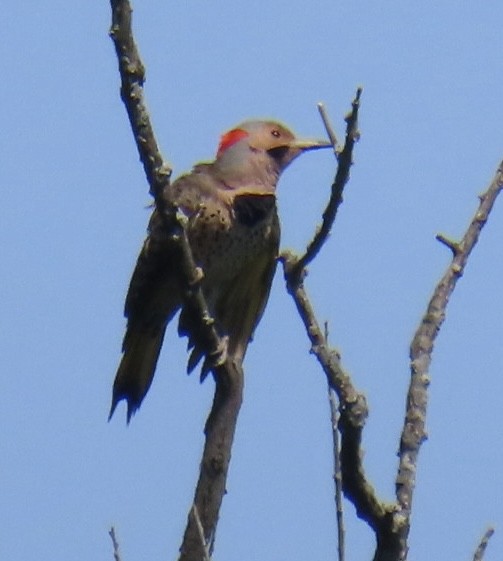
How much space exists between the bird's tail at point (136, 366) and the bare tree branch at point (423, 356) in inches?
97.1

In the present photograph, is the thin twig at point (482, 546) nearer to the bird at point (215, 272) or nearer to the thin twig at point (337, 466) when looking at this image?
the thin twig at point (337, 466)

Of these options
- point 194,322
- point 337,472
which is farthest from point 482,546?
point 194,322

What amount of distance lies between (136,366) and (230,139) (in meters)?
1.34

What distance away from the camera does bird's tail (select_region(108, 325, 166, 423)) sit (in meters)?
6.30

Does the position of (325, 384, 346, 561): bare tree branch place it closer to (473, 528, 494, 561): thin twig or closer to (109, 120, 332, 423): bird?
(473, 528, 494, 561): thin twig

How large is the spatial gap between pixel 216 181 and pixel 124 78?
269 cm

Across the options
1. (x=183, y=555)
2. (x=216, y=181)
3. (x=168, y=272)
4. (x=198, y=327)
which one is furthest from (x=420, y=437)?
(x=216, y=181)

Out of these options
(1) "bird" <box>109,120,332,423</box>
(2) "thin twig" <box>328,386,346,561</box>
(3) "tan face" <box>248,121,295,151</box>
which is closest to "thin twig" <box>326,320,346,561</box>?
(2) "thin twig" <box>328,386,346,561</box>

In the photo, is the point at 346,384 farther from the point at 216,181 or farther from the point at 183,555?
the point at 216,181

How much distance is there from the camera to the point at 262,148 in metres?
6.89

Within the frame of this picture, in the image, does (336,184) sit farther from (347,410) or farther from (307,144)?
(307,144)

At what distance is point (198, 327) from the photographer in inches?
194

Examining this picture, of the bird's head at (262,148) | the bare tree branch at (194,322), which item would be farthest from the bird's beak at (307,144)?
the bare tree branch at (194,322)

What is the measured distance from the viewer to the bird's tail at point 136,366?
20.7ft
